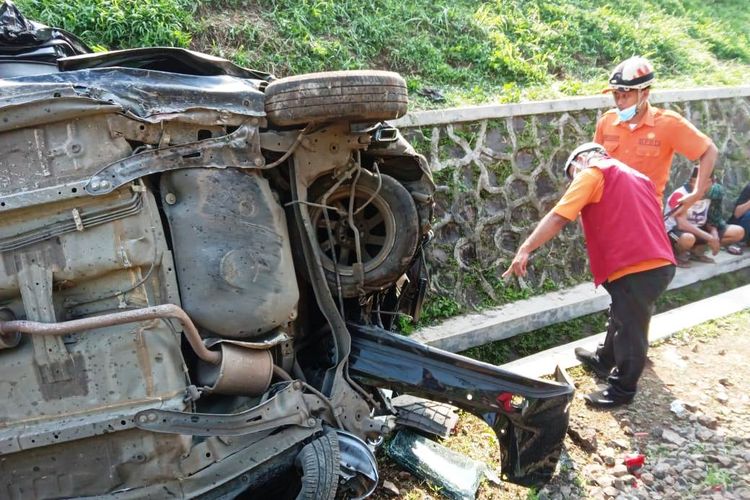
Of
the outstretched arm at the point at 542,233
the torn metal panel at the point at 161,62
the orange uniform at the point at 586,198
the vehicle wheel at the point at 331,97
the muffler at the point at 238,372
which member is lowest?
the muffler at the point at 238,372

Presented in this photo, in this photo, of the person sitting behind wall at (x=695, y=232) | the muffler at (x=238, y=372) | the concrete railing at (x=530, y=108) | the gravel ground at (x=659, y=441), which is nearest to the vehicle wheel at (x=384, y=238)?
the muffler at (x=238, y=372)

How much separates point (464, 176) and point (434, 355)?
A: 9.97ft

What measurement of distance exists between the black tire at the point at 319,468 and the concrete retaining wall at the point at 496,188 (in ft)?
9.35

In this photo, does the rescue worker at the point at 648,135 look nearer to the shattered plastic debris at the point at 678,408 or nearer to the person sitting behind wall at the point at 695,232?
the shattered plastic debris at the point at 678,408

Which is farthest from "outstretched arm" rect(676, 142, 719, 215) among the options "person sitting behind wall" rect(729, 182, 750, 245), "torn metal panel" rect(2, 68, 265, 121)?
"torn metal panel" rect(2, 68, 265, 121)

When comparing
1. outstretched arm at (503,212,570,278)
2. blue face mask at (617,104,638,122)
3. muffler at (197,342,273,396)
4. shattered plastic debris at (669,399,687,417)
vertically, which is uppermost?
blue face mask at (617,104,638,122)

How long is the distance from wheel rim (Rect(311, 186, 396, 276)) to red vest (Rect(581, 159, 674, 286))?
160 cm

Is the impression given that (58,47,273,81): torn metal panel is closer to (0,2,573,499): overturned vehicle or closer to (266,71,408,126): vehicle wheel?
(0,2,573,499): overturned vehicle

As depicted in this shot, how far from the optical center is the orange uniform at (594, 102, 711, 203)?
485 cm

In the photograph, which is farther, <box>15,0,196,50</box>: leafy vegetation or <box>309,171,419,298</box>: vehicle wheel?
<box>15,0,196,50</box>: leafy vegetation

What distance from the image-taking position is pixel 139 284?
264cm

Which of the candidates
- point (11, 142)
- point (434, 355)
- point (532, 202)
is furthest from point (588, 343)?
point (11, 142)

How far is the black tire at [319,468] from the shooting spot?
2631 millimetres

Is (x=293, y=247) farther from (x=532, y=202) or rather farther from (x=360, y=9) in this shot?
(x=360, y=9)
